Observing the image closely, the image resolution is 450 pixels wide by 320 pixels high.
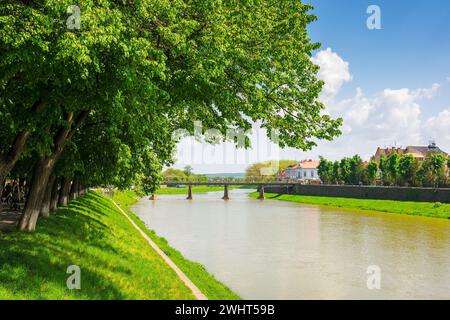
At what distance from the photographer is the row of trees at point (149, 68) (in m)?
8.91

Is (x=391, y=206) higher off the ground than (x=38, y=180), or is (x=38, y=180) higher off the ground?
(x=38, y=180)

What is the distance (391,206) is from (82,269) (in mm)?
65693

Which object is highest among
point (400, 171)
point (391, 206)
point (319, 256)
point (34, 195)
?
point (400, 171)

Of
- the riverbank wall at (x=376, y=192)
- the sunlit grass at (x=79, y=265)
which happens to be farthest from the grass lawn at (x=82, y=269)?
the riverbank wall at (x=376, y=192)

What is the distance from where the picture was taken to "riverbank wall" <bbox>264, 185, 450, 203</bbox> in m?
68.2

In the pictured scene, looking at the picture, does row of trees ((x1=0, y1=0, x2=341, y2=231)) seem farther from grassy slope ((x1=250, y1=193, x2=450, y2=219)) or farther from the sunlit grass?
grassy slope ((x1=250, y1=193, x2=450, y2=219))

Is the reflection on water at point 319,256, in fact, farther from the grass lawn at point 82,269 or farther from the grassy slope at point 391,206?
the grassy slope at point 391,206

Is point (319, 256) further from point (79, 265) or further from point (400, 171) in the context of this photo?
point (400, 171)

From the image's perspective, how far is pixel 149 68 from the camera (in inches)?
406

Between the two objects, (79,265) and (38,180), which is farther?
(38,180)

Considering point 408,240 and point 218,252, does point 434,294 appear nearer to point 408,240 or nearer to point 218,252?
point 218,252

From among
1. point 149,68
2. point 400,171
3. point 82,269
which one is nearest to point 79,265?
point 82,269

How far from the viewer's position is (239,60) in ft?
43.7

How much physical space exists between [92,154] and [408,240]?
26.7m
